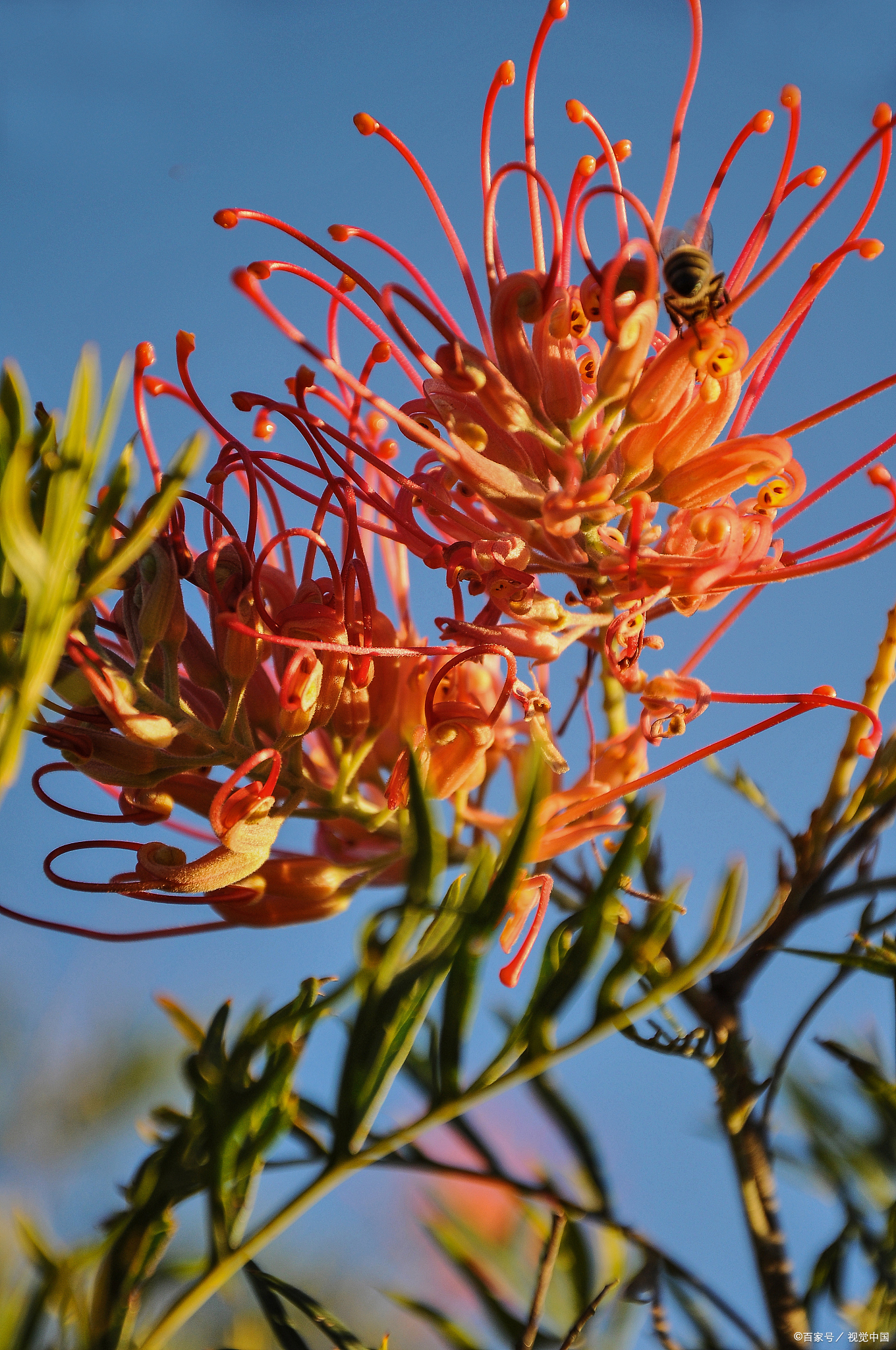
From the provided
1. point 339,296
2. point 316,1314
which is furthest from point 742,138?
point 316,1314

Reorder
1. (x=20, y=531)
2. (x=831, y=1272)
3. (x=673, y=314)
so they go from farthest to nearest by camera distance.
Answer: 1. (x=673, y=314)
2. (x=831, y=1272)
3. (x=20, y=531)

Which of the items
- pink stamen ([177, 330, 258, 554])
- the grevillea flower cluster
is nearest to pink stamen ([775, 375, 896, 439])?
the grevillea flower cluster

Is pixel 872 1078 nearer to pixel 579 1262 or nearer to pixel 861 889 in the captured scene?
pixel 861 889

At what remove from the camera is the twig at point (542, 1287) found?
0.59m

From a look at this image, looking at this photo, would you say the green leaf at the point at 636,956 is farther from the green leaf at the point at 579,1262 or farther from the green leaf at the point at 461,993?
the green leaf at the point at 579,1262

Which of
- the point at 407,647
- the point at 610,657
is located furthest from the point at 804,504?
the point at 407,647

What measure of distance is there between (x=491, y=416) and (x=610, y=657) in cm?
18

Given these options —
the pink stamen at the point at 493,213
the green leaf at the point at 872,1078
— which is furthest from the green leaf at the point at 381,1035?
the pink stamen at the point at 493,213

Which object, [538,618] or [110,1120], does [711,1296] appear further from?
[110,1120]

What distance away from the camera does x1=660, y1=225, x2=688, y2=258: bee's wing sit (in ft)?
Answer: 2.93

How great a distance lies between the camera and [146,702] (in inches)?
26.2

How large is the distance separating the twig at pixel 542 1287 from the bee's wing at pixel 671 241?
27.7 inches

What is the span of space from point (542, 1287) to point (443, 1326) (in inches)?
6.6

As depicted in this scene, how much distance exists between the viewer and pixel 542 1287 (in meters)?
0.60
